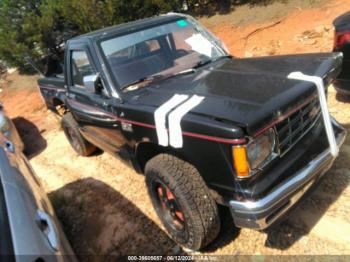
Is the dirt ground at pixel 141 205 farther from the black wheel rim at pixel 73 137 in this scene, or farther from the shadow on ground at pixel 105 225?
the black wheel rim at pixel 73 137

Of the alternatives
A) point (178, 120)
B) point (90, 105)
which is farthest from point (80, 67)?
point (178, 120)

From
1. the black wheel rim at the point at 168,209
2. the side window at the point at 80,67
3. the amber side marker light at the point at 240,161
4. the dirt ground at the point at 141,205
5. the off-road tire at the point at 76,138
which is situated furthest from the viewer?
the off-road tire at the point at 76,138

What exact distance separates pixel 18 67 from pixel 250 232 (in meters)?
13.9

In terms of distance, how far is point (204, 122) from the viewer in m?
2.37

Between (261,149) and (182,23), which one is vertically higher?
(182,23)

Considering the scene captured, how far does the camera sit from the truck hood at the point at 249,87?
7.69 feet

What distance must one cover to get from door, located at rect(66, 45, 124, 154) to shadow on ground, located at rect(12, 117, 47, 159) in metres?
2.58

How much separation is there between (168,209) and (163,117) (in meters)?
0.99

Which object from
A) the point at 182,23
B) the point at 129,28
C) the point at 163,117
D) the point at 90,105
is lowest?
the point at 90,105

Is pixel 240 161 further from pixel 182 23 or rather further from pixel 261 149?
pixel 182 23

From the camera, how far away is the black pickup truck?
2.36 metres

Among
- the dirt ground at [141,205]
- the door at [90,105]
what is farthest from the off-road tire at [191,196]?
the door at [90,105]

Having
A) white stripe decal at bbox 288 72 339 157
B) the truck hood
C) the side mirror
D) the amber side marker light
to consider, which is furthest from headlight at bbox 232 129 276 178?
the side mirror

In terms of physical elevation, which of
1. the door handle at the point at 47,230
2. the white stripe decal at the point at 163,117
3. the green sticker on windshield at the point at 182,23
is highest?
the green sticker on windshield at the point at 182,23
